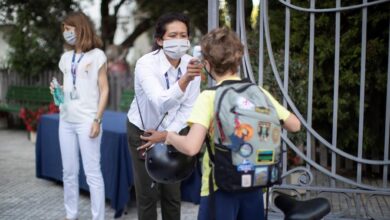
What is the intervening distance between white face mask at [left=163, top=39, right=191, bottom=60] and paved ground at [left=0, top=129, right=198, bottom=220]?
210 cm

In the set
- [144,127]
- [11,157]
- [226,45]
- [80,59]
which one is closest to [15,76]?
[11,157]

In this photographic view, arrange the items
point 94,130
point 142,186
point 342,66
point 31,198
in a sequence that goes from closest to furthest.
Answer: point 142,186
point 94,130
point 31,198
point 342,66

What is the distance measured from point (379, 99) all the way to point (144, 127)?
4.03m

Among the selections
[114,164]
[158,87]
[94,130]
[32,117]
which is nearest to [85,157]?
[94,130]

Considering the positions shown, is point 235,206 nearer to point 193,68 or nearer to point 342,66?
point 193,68

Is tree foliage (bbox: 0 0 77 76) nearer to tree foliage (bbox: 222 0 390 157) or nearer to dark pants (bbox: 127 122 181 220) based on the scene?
tree foliage (bbox: 222 0 390 157)

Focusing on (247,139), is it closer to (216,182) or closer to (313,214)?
(216,182)

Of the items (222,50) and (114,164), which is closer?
(222,50)

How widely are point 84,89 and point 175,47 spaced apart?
4.13 ft

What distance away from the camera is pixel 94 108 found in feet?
12.7

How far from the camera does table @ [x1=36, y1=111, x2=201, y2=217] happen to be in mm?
4492

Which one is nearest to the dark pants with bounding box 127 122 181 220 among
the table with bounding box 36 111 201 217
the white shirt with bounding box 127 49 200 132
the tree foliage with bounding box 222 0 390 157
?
the white shirt with bounding box 127 49 200 132

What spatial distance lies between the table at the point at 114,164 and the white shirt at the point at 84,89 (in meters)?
0.74

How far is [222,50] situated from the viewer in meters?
2.21
